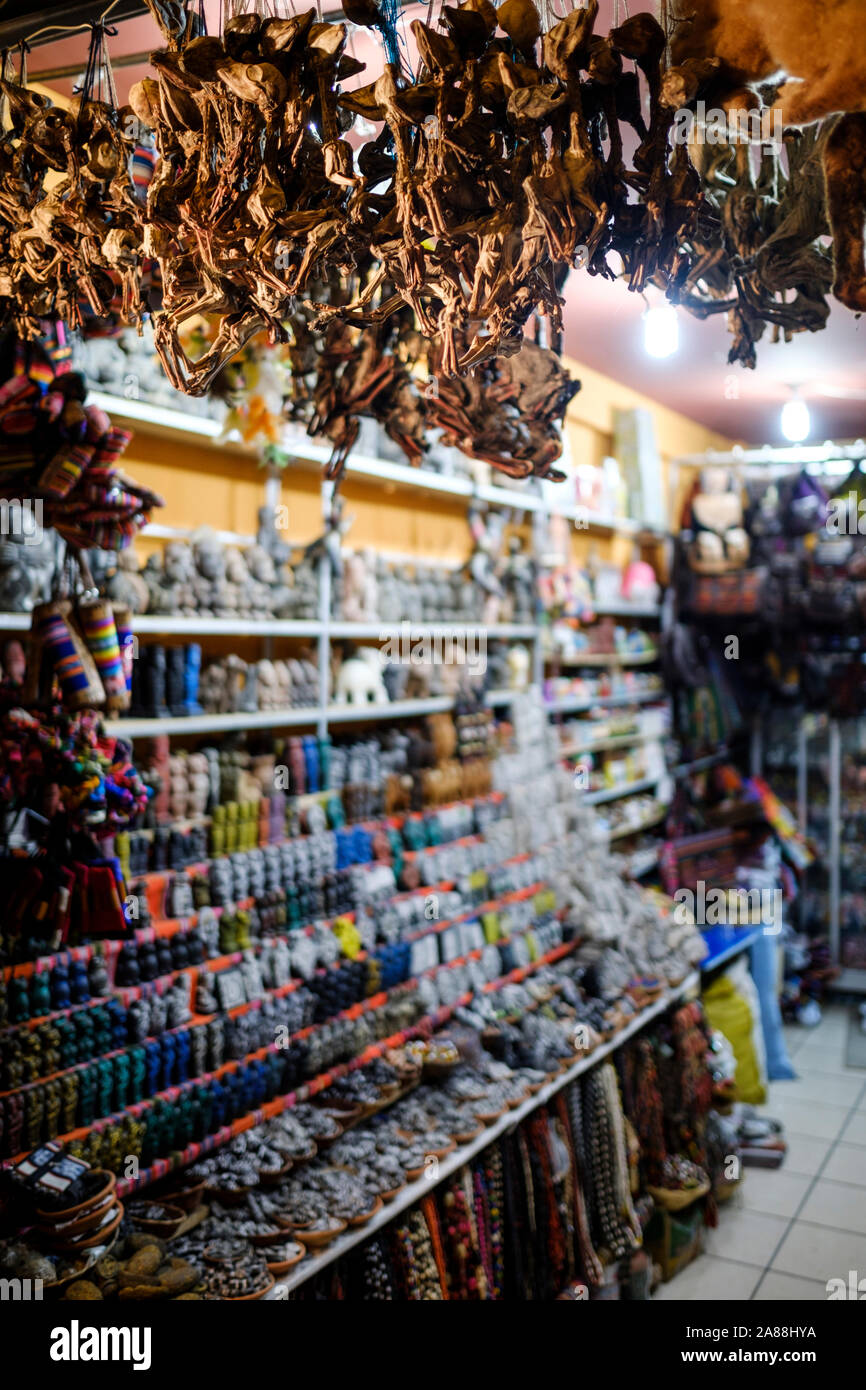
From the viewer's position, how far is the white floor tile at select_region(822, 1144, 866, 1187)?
4781 millimetres

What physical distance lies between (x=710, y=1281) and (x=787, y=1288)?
28 cm

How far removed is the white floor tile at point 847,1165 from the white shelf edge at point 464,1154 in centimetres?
117

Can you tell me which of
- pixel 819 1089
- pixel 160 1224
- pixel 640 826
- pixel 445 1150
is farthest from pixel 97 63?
pixel 819 1089

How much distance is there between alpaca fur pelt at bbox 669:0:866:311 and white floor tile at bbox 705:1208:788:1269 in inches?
162

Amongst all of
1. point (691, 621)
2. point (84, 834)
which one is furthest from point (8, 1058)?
point (691, 621)

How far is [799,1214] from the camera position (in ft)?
14.7

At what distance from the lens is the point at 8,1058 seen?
7.72 ft

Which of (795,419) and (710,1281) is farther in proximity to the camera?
(795,419)

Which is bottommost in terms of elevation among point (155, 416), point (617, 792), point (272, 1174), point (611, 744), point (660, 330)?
point (272, 1174)

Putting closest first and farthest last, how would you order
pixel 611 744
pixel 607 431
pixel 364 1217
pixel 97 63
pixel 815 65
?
pixel 815 65
pixel 97 63
pixel 364 1217
pixel 611 744
pixel 607 431

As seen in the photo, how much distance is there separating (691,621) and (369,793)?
158 inches

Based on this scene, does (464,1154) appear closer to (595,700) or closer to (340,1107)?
(340,1107)

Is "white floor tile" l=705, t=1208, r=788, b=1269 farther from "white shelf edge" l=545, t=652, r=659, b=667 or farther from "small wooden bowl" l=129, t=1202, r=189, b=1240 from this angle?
"white shelf edge" l=545, t=652, r=659, b=667

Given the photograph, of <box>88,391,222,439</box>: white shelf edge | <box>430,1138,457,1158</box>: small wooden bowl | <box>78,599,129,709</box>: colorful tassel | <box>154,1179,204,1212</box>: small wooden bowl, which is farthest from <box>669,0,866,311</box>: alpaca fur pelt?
<box>430,1138,457,1158</box>: small wooden bowl
